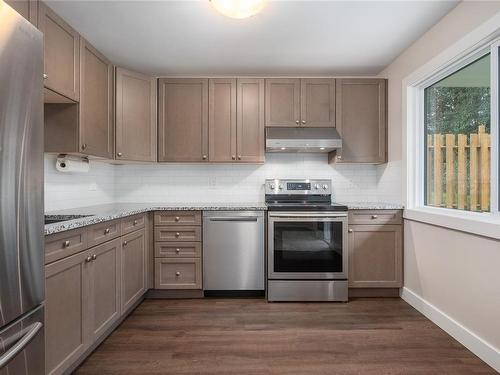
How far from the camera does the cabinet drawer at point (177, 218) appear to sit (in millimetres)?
2898

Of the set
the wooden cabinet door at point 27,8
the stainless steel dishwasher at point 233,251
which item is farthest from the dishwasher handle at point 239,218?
the wooden cabinet door at point 27,8

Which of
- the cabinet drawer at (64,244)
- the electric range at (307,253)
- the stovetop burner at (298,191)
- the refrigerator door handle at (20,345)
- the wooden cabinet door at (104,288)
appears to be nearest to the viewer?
the refrigerator door handle at (20,345)

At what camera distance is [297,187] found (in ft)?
11.2

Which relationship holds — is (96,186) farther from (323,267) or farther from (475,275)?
(475,275)

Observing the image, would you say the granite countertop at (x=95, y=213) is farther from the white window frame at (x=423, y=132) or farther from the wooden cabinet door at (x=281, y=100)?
the white window frame at (x=423, y=132)

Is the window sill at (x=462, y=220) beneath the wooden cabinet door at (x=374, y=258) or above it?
above

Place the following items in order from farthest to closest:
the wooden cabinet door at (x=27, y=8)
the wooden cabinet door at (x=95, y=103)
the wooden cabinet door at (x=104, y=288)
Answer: the wooden cabinet door at (x=95, y=103)
the wooden cabinet door at (x=104, y=288)
the wooden cabinet door at (x=27, y=8)

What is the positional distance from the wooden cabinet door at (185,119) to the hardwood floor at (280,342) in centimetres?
152

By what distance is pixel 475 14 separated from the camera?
1935 mm

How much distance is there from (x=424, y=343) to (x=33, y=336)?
2.30 m

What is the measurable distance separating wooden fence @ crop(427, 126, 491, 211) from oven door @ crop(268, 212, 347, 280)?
838mm

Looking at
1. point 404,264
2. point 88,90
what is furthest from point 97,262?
point 404,264

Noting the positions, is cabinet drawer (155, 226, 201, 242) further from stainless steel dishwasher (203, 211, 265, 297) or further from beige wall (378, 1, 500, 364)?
beige wall (378, 1, 500, 364)

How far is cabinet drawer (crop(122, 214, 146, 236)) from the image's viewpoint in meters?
2.39
